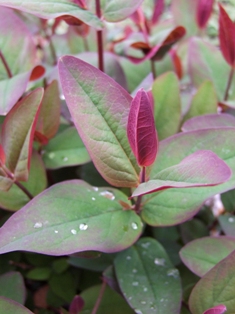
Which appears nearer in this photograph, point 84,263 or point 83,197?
point 83,197

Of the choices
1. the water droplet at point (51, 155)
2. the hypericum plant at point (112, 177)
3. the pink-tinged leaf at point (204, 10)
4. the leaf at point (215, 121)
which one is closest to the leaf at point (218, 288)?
the hypericum plant at point (112, 177)

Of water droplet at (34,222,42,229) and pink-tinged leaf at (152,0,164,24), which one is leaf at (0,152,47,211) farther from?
pink-tinged leaf at (152,0,164,24)

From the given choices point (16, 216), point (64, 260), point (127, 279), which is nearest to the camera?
point (16, 216)

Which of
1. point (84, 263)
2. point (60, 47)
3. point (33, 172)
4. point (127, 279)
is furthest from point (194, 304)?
point (60, 47)

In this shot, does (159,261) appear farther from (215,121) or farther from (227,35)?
(227,35)

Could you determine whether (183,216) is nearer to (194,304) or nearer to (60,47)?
(194,304)

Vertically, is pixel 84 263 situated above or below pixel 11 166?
below

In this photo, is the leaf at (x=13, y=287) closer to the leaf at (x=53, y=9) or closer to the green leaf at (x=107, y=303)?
the green leaf at (x=107, y=303)

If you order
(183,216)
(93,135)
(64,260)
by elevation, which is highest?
(93,135)
